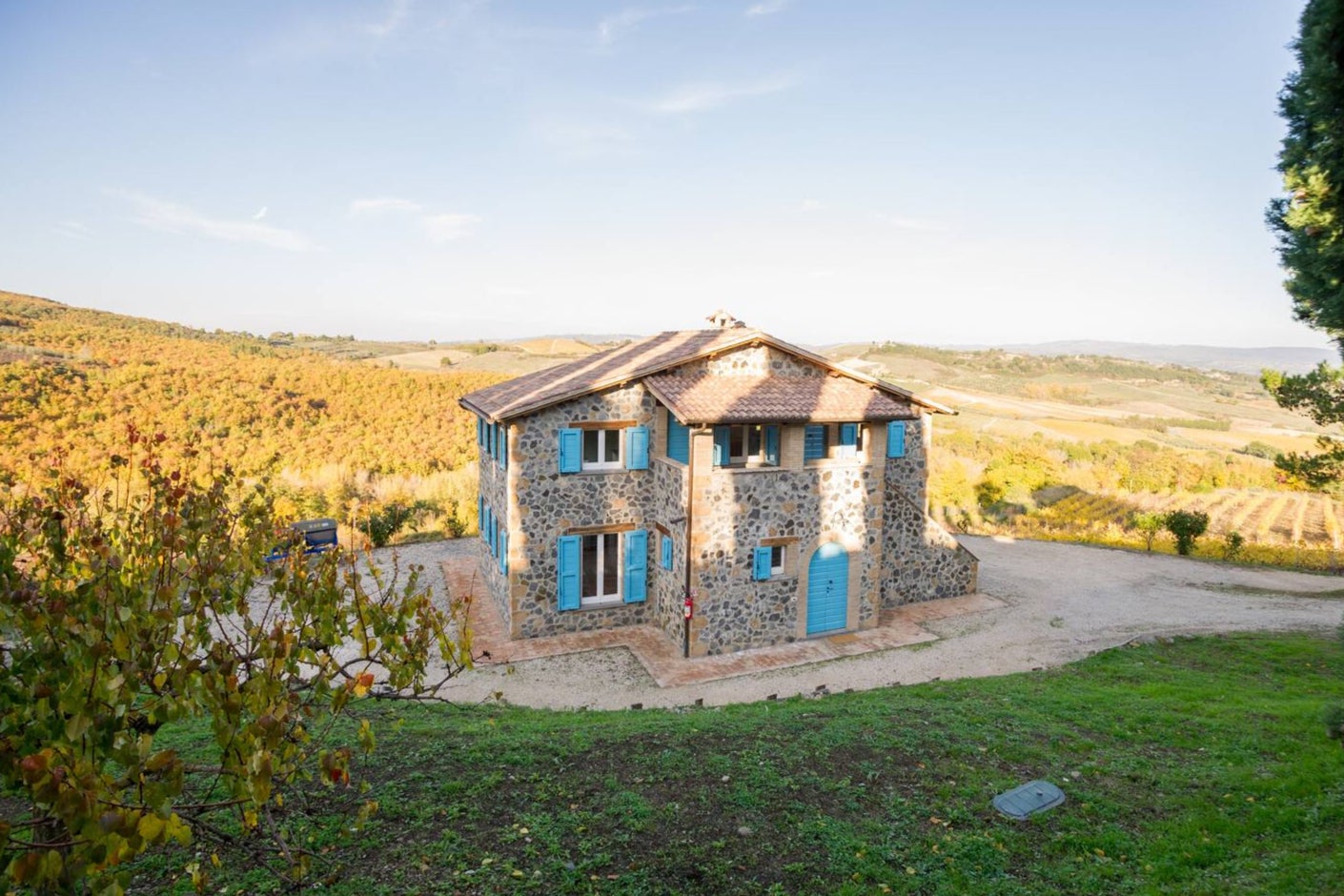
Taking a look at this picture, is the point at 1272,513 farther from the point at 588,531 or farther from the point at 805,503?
the point at 588,531

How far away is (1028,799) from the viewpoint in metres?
6.89

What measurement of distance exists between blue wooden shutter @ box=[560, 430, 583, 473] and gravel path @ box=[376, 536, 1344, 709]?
3.74m

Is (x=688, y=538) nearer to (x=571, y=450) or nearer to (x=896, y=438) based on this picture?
(x=571, y=450)

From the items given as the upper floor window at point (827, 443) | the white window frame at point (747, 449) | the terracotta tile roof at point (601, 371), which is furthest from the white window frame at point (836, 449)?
the terracotta tile roof at point (601, 371)

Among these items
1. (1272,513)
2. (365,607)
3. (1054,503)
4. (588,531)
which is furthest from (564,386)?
(1272,513)

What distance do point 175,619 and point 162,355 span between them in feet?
144

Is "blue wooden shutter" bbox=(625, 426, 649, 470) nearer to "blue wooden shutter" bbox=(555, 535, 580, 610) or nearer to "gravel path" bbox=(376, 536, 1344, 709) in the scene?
"blue wooden shutter" bbox=(555, 535, 580, 610)

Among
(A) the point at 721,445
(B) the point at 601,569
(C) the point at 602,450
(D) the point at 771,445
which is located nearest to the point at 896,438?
(D) the point at 771,445

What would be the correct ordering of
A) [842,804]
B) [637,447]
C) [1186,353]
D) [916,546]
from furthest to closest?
[1186,353]
[916,546]
[637,447]
[842,804]

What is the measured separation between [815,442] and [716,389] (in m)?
2.40

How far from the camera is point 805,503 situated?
565 inches

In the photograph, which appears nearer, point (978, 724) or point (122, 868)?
point (122, 868)

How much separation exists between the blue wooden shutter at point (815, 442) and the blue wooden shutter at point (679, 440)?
2.57 metres

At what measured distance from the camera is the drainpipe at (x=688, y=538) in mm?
13273
